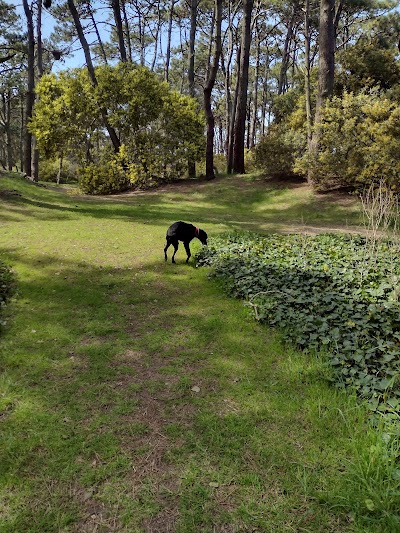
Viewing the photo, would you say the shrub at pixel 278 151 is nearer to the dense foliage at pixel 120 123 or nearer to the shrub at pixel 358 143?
the shrub at pixel 358 143

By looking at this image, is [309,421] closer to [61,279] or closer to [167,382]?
[167,382]

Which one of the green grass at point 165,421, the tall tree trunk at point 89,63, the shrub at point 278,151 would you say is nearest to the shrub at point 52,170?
the tall tree trunk at point 89,63

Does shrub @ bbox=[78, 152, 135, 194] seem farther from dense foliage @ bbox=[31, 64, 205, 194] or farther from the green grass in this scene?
the green grass

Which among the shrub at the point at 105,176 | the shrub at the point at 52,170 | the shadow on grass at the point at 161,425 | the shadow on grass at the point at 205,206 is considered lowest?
the shadow on grass at the point at 161,425

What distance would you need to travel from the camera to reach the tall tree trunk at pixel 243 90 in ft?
50.8

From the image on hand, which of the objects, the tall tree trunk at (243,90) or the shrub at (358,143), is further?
the tall tree trunk at (243,90)


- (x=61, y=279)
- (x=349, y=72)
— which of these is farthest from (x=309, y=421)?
(x=349, y=72)

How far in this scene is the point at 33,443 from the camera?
2.47 metres

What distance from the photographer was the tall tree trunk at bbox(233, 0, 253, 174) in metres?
15.5

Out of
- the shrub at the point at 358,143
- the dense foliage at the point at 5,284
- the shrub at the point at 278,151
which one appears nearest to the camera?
the dense foliage at the point at 5,284

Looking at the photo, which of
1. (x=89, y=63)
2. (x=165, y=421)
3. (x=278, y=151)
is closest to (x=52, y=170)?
(x=89, y=63)

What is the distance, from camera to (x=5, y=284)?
5020mm

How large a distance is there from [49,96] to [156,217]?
32.6 ft

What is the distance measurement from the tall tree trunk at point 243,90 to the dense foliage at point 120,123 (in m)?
1.78
